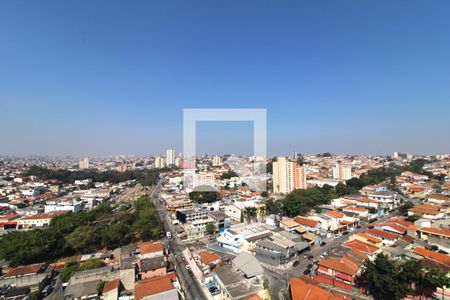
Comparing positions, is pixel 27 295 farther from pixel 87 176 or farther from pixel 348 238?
pixel 87 176

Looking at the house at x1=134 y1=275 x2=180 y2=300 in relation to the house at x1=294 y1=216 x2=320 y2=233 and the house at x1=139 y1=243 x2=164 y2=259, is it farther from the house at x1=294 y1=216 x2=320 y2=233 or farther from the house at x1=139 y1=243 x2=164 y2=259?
the house at x1=294 y1=216 x2=320 y2=233

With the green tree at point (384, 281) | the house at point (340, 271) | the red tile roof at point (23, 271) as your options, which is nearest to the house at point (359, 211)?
the house at point (340, 271)

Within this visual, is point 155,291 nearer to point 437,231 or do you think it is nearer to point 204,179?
point 437,231

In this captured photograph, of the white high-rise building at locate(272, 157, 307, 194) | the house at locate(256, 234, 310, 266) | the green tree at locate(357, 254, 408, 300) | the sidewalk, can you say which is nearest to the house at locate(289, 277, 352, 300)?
the green tree at locate(357, 254, 408, 300)

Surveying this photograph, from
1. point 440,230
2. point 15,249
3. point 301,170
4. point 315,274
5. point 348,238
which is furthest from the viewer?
point 301,170

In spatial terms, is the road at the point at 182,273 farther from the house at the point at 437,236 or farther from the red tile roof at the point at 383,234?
the house at the point at 437,236

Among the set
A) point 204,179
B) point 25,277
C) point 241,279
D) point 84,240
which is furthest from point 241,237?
point 204,179

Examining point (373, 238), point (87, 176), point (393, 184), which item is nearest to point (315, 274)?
point (373, 238)

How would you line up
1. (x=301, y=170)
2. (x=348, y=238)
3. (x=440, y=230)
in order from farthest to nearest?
(x=301, y=170) < (x=348, y=238) < (x=440, y=230)

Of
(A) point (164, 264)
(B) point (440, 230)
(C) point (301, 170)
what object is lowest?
(A) point (164, 264)
